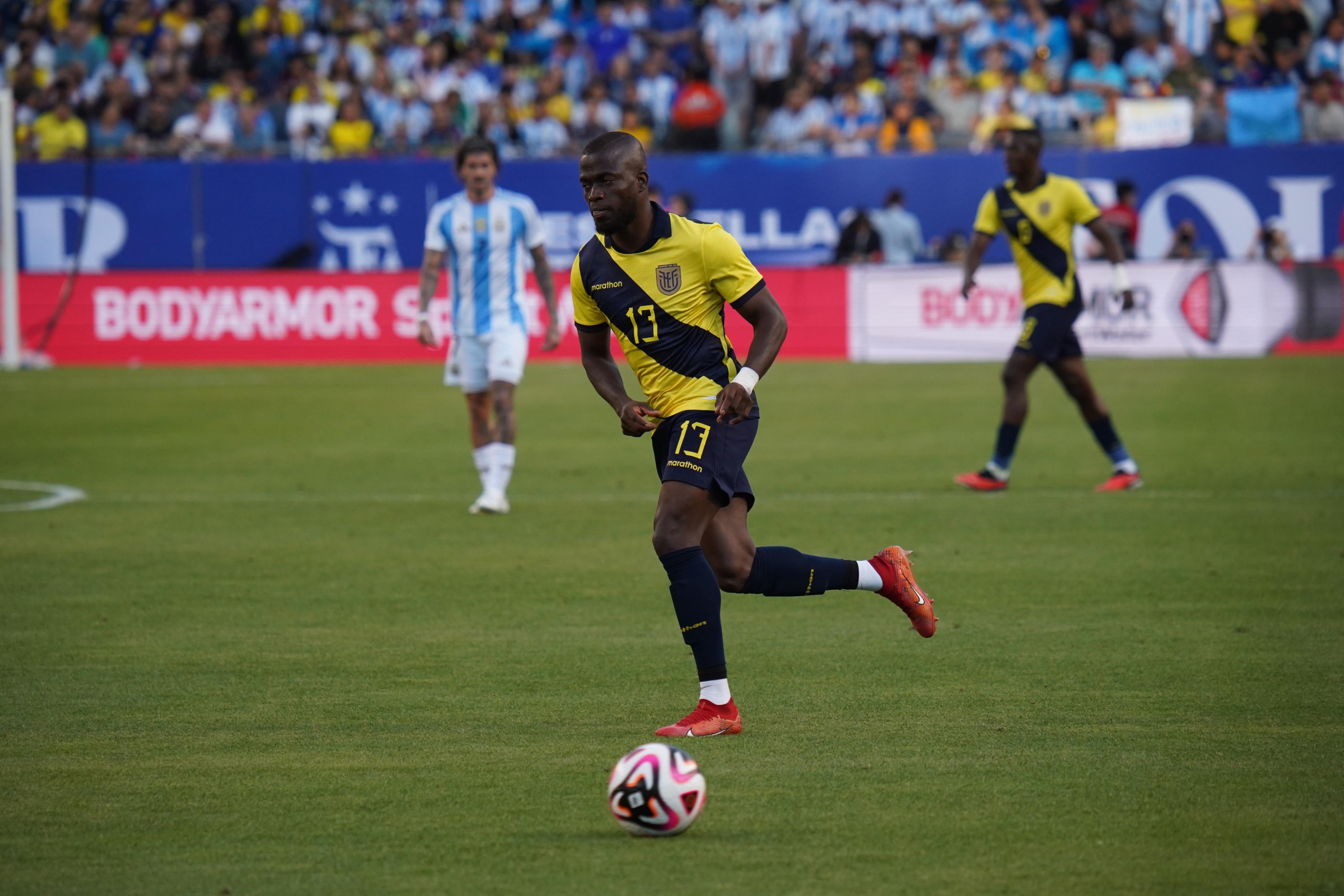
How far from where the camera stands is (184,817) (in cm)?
464

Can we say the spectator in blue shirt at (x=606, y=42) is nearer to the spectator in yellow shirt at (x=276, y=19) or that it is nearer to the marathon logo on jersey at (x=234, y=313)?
the spectator in yellow shirt at (x=276, y=19)

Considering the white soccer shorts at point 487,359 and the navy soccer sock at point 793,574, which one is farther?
the white soccer shorts at point 487,359

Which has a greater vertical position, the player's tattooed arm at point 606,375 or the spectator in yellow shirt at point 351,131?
the spectator in yellow shirt at point 351,131

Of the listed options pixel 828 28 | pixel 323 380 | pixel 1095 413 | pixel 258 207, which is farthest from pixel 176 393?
pixel 828 28

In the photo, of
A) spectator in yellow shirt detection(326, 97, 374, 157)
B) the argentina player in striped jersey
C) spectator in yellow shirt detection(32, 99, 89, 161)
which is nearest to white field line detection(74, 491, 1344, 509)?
the argentina player in striped jersey

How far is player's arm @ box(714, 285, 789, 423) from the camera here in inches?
212

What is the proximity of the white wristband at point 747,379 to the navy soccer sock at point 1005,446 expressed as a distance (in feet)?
19.7

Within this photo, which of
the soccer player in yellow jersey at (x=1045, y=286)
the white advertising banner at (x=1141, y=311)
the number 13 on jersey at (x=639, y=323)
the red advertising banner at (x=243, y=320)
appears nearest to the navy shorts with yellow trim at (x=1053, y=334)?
the soccer player in yellow jersey at (x=1045, y=286)

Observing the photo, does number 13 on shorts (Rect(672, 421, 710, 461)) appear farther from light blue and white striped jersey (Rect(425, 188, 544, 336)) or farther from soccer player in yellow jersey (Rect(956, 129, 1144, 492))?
soccer player in yellow jersey (Rect(956, 129, 1144, 492))

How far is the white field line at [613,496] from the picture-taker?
11.0m

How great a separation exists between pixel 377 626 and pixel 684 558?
2.37 metres

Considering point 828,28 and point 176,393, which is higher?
point 828,28

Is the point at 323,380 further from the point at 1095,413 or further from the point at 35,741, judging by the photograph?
the point at 35,741

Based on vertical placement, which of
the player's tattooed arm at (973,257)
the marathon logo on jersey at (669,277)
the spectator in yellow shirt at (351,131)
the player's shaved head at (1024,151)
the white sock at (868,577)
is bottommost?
the white sock at (868,577)
